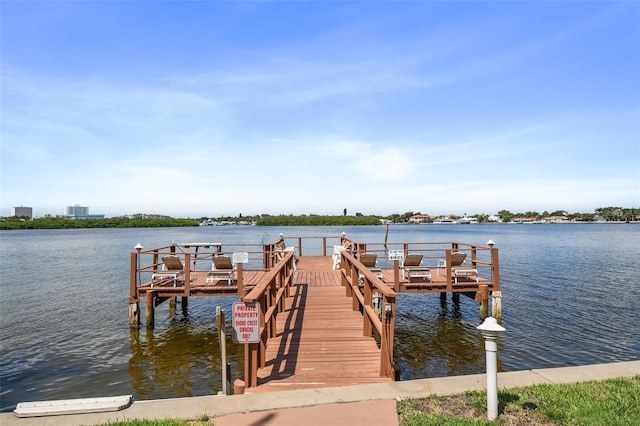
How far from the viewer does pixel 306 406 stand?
4.48 meters

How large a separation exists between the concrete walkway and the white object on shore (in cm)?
7

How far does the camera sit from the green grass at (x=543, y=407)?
4.11 meters

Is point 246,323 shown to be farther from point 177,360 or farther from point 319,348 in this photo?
point 177,360

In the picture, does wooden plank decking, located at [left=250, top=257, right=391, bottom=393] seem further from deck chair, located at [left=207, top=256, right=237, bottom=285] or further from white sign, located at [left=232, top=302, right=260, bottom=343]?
deck chair, located at [left=207, top=256, right=237, bottom=285]

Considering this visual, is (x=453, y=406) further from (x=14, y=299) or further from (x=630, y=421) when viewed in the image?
(x=14, y=299)

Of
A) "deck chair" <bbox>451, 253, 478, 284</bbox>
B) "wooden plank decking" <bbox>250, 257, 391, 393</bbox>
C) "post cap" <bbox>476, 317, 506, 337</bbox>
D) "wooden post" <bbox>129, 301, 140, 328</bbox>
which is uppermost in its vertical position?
"post cap" <bbox>476, 317, 506, 337</bbox>

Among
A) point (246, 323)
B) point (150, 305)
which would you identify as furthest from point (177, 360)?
point (246, 323)

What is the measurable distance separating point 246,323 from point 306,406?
55.5 inches

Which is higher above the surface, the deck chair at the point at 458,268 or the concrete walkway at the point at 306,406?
the deck chair at the point at 458,268

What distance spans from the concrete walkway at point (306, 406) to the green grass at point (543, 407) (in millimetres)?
183

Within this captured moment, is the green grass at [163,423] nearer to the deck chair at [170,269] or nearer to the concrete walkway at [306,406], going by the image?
the concrete walkway at [306,406]

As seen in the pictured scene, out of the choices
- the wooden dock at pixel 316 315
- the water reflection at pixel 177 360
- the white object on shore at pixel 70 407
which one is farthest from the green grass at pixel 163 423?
the water reflection at pixel 177 360

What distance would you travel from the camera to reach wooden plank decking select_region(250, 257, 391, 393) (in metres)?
5.82

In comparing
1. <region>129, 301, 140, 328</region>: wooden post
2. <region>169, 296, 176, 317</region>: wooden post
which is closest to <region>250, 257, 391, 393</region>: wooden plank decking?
<region>129, 301, 140, 328</region>: wooden post
